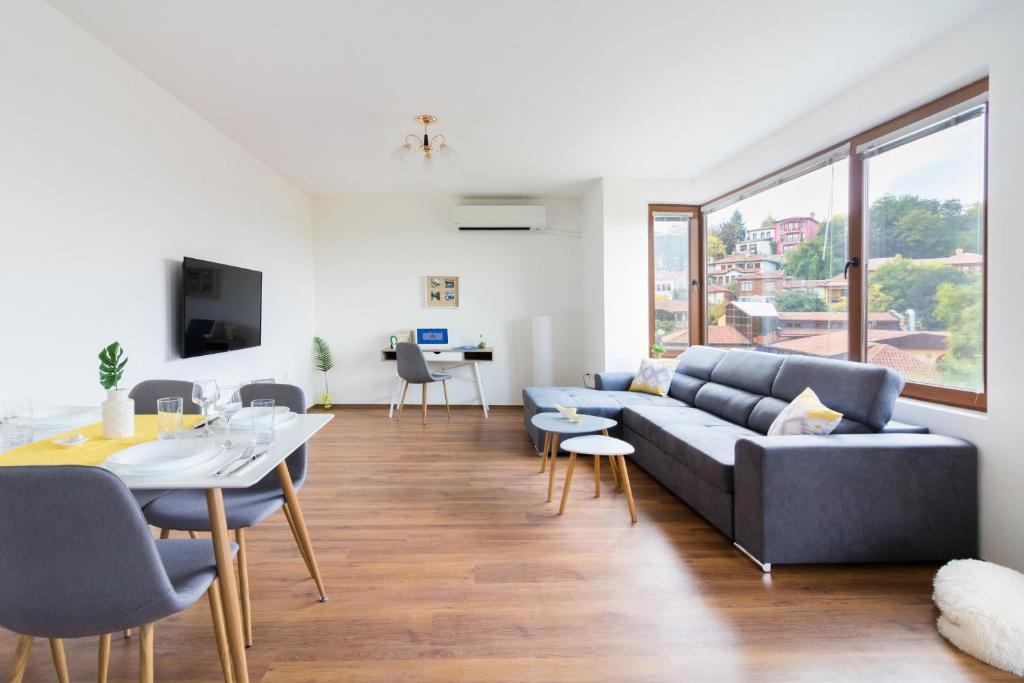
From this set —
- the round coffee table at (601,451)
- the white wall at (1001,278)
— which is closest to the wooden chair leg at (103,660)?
the round coffee table at (601,451)

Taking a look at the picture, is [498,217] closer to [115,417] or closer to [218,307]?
[218,307]

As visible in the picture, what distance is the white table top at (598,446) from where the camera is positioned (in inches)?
103

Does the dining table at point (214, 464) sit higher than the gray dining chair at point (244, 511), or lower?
higher

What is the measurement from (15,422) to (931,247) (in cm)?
403

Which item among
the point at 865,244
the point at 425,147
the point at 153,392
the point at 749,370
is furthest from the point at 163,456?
the point at 865,244

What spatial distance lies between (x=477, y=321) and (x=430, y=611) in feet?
14.0

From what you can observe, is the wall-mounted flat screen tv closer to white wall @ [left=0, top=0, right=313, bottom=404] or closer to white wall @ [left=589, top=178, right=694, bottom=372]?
white wall @ [left=0, top=0, right=313, bottom=404]

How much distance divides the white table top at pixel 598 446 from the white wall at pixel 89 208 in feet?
8.47

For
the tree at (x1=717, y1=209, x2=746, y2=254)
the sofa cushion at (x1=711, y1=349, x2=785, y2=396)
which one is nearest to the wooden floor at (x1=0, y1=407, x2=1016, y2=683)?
the sofa cushion at (x1=711, y1=349, x2=785, y2=396)

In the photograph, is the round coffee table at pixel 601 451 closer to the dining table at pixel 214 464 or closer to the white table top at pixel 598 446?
the white table top at pixel 598 446

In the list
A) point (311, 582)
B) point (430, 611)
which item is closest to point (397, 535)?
point (311, 582)

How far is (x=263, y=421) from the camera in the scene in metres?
1.61

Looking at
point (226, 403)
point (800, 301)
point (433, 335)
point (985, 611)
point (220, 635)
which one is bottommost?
point (985, 611)

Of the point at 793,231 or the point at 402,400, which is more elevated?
the point at 793,231
